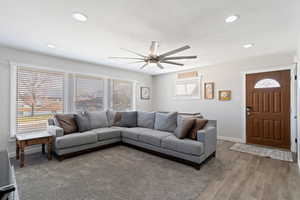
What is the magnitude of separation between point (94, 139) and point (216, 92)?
3968mm

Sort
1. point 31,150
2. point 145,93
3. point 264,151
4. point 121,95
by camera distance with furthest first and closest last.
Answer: point 145,93 < point 121,95 < point 264,151 < point 31,150

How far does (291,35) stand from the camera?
2.63m

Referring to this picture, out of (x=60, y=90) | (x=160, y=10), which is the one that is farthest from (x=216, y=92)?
(x=60, y=90)

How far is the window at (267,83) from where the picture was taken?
149 inches

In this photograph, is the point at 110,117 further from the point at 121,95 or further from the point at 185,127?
the point at 185,127

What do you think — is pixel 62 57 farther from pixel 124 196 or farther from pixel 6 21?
pixel 124 196

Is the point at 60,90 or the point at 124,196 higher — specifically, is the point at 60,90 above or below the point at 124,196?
above

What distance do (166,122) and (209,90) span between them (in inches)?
85.3

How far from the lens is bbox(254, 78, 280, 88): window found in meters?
3.78

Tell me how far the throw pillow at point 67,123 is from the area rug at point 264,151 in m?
4.10

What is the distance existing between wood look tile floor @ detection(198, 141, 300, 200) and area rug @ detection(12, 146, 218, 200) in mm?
167

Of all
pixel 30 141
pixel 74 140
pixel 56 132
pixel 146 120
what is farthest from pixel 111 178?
pixel 146 120

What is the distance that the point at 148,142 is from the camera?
3326 millimetres

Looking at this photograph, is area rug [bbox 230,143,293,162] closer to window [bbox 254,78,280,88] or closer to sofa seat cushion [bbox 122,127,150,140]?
window [bbox 254,78,280,88]
